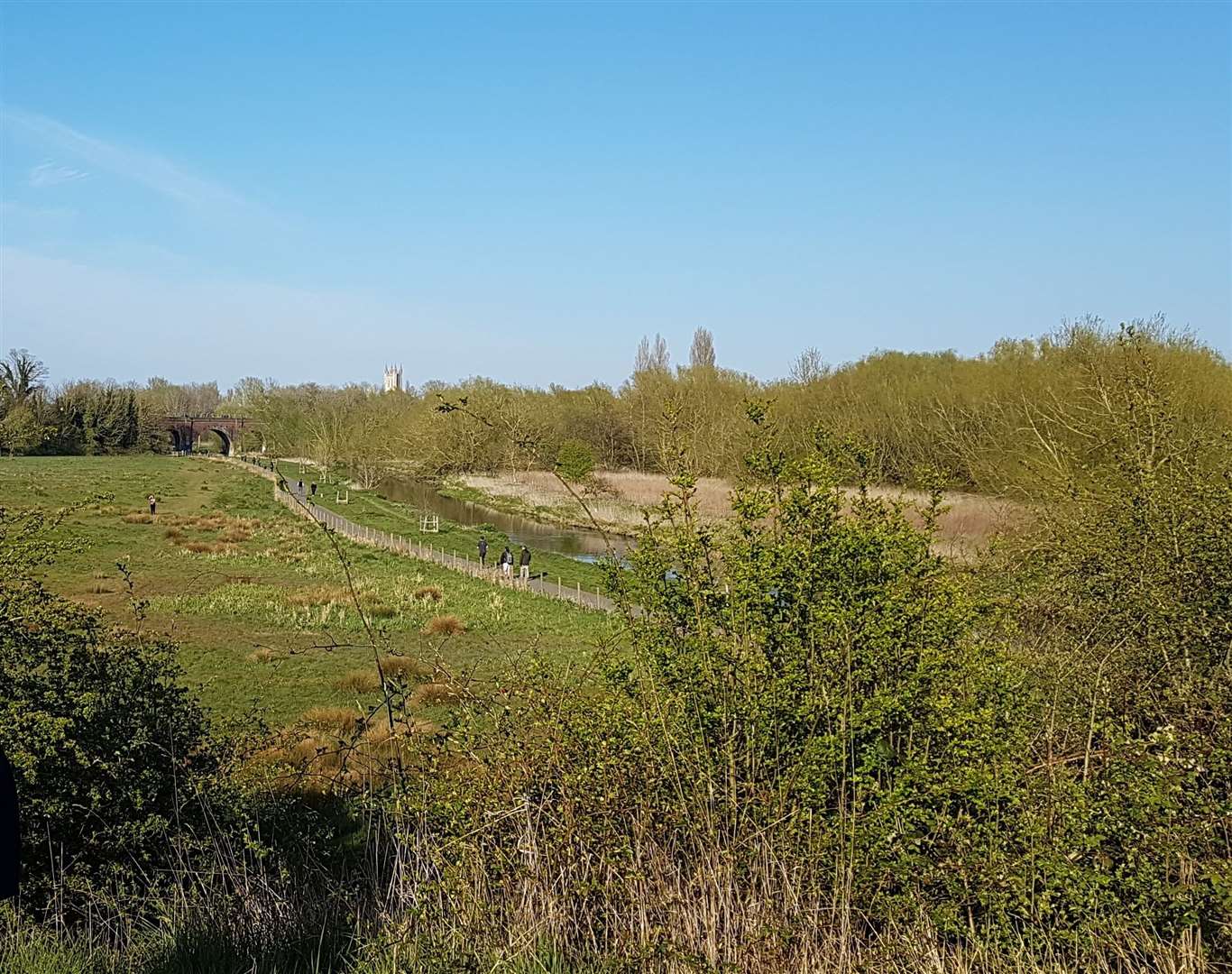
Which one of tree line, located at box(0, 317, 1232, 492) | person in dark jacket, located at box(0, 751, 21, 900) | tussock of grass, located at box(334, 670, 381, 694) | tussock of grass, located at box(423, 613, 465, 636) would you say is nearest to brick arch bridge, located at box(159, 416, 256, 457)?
tree line, located at box(0, 317, 1232, 492)

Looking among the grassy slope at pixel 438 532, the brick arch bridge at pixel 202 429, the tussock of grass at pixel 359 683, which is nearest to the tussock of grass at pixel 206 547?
the grassy slope at pixel 438 532

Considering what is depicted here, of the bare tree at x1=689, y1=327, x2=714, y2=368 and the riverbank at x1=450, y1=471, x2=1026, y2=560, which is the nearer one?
the riverbank at x1=450, y1=471, x2=1026, y2=560

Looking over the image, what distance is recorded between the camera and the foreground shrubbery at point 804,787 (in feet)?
13.4

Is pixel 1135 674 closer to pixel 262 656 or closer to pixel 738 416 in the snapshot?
pixel 738 416

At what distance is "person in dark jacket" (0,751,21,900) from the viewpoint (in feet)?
7.98

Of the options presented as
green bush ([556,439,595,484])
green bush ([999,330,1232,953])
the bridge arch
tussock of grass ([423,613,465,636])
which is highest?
the bridge arch

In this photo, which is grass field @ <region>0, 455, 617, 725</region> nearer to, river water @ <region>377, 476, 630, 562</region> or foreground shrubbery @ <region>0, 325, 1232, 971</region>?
foreground shrubbery @ <region>0, 325, 1232, 971</region>

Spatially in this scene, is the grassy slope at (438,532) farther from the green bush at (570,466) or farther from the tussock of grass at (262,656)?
the green bush at (570,466)

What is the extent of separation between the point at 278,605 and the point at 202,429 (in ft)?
311

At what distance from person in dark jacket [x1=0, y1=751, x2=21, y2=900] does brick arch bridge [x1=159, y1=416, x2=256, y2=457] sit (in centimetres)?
10854

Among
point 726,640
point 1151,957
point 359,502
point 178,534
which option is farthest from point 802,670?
point 359,502

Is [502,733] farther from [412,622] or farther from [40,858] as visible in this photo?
[412,622]

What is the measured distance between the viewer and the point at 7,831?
2457 millimetres

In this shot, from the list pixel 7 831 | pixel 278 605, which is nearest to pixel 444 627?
pixel 278 605
